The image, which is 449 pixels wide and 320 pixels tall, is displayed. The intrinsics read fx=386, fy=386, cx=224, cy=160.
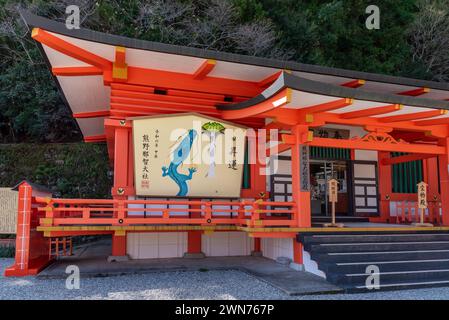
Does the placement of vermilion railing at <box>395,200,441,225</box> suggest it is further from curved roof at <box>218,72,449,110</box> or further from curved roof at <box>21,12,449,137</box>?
curved roof at <box>218,72,449,110</box>

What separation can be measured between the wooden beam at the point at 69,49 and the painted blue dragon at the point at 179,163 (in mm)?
2209

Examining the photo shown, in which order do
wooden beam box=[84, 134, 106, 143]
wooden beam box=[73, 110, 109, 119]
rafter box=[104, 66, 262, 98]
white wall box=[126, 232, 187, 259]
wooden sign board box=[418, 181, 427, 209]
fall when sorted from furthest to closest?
wooden beam box=[84, 134, 106, 143] < wooden beam box=[73, 110, 109, 119] < wooden sign board box=[418, 181, 427, 209] < white wall box=[126, 232, 187, 259] < rafter box=[104, 66, 262, 98]

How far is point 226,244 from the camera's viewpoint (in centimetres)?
920

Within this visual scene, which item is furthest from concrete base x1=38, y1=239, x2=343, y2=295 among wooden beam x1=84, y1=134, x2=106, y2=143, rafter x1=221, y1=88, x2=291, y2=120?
wooden beam x1=84, y1=134, x2=106, y2=143

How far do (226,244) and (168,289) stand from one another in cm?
320

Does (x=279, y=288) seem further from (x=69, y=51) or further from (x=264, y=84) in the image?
(x=69, y=51)

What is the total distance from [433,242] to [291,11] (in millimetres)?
12114

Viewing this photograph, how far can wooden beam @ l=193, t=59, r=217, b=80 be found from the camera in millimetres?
7758

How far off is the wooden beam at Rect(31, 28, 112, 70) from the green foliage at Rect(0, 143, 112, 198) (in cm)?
758

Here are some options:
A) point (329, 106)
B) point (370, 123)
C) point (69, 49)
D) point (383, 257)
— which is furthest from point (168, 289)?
point (370, 123)

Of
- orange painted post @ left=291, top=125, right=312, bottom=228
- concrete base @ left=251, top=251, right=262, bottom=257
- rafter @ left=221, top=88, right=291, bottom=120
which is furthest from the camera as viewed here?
concrete base @ left=251, top=251, right=262, bottom=257

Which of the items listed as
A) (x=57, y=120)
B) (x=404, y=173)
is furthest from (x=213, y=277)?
(x=57, y=120)

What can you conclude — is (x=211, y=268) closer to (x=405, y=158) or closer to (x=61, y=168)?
(x=405, y=158)

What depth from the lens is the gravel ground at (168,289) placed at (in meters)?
5.64
